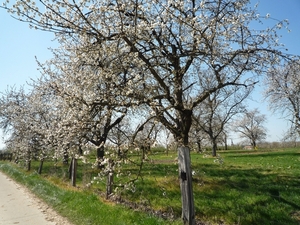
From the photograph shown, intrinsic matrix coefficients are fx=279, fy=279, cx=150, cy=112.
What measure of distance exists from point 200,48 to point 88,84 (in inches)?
116

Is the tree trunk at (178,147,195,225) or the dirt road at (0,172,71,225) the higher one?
the tree trunk at (178,147,195,225)

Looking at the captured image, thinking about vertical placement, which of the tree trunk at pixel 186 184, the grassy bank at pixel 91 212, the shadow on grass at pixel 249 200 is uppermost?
the tree trunk at pixel 186 184

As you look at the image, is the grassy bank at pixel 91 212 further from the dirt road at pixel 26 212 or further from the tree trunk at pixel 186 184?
the tree trunk at pixel 186 184

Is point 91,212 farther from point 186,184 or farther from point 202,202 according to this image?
point 202,202

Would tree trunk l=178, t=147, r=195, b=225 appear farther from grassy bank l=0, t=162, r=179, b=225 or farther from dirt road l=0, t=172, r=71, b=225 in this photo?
dirt road l=0, t=172, r=71, b=225

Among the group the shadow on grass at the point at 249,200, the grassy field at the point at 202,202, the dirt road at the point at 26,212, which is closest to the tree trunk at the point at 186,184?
the grassy field at the point at 202,202

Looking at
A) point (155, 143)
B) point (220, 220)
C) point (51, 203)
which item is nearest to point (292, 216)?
point (220, 220)

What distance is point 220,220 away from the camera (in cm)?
938

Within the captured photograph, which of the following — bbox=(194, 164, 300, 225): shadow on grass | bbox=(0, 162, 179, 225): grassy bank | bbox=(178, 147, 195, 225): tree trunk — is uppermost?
bbox=(178, 147, 195, 225): tree trunk

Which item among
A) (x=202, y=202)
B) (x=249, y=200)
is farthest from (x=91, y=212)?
(x=249, y=200)

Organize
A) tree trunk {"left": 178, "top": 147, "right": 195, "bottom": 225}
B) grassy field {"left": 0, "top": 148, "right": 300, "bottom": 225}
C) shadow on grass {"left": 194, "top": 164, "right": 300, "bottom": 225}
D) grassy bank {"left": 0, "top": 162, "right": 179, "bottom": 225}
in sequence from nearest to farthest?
tree trunk {"left": 178, "top": 147, "right": 195, "bottom": 225} → grassy bank {"left": 0, "top": 162, "right": 179, "bottom": 225} → grassy field {"left": 0, "top": 148, "right": 300, "bottom": 225} → shadow on grass {"left": 194, "top": 164, "right": 300, "bottom": 225}

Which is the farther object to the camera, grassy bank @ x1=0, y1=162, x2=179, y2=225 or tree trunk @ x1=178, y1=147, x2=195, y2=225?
grassy bank @ x1=0, y1=162, x2=179, y2=225

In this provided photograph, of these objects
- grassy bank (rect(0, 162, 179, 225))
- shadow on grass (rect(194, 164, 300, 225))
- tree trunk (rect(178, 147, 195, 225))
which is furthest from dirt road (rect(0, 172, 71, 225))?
shadow on grass (rect(194, 164, 300, 225))

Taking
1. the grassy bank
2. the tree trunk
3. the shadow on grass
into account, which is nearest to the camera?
the tree trunk
